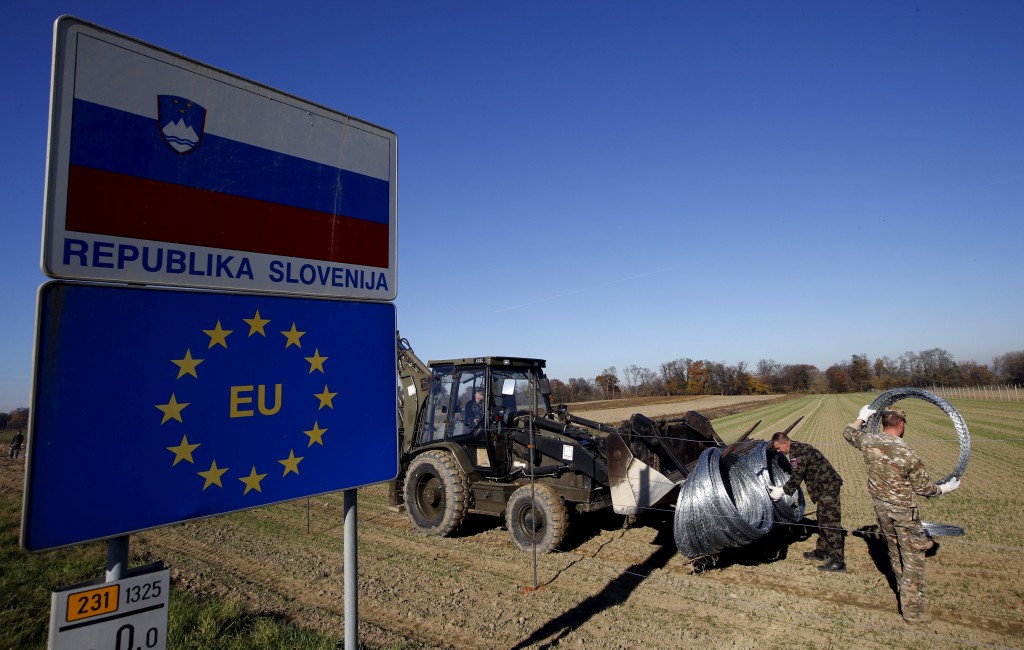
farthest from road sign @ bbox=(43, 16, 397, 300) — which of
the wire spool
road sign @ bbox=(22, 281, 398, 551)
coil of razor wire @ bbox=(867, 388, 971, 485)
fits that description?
the wire spool

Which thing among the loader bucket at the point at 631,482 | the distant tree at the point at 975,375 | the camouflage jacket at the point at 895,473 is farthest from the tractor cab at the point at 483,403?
the distant tree at the point at 975,375

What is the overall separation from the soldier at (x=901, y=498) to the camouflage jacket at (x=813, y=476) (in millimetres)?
1131

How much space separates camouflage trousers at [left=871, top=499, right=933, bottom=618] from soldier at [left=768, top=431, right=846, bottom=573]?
1.02 m

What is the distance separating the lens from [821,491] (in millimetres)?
6633

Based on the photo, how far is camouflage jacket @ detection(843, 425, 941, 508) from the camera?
527 cm

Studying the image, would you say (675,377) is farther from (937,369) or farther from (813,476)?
(813,476)

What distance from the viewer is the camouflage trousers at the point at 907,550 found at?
503 centimetres

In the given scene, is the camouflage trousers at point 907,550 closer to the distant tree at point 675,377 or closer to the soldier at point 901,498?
the soldier at point 901,498

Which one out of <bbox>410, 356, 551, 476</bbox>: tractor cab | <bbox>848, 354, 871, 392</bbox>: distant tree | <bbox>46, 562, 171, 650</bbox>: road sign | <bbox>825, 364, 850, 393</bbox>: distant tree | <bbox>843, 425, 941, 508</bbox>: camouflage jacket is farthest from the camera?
<bbox>825, 364, 850, 393</bbox>: distant tree

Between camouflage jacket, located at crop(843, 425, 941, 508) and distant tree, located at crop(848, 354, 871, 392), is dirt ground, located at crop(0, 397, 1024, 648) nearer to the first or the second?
camouflage jacket, located at crop(843, 425, 941, 508)

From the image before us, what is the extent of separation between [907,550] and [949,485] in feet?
2.93

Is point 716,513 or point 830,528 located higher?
point 716,513

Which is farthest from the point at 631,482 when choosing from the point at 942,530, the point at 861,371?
the point at 861,371

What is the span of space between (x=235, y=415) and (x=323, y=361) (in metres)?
0.39
